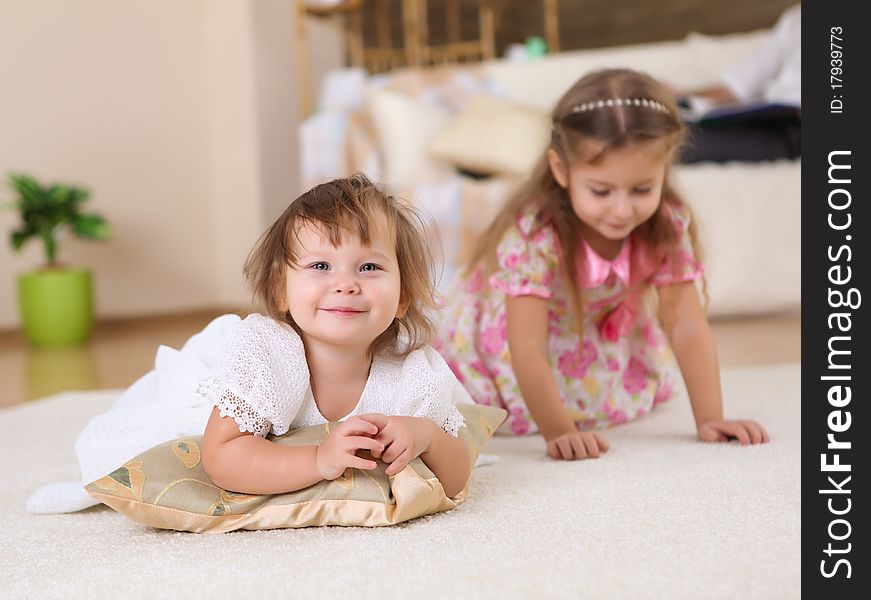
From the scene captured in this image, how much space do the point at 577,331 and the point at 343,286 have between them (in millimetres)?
655

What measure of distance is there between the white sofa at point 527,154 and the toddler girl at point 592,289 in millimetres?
1025

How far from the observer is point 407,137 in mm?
3160

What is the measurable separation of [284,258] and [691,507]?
0.48 m

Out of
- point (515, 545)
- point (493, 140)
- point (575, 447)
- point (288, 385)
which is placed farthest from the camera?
point (493, 140)

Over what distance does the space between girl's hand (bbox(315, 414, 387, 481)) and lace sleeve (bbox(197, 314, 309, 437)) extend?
0.22 ft

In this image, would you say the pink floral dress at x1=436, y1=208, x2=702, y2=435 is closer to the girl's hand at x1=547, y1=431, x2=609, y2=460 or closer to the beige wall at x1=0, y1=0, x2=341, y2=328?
the girl's hand at x1=547, y1=431, x2=609, y2=460

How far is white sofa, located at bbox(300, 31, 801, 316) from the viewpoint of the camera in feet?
9.59

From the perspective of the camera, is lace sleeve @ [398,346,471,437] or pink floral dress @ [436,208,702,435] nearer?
lace sleeve @ [398,346,471,437]

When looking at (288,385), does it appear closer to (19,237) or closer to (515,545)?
(515,545)

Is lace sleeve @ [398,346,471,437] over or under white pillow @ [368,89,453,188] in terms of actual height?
under

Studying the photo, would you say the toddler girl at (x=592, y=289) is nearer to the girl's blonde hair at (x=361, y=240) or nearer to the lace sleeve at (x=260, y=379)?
the girl's blonde hair at (x=361, y=240)
